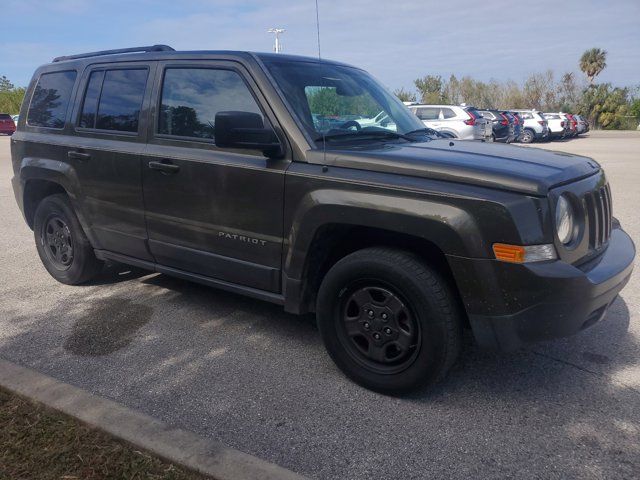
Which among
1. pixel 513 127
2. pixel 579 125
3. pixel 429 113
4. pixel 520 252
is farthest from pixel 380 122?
pixel 579 125

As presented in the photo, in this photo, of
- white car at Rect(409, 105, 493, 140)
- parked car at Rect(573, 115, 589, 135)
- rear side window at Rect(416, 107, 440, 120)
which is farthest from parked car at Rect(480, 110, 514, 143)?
parked car at Rect(573, 115, 589, 135)

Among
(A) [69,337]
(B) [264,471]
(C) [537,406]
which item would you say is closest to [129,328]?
(A) [69,337]

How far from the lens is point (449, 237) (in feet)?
9.57

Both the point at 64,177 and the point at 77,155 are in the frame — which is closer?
the point at 77,155

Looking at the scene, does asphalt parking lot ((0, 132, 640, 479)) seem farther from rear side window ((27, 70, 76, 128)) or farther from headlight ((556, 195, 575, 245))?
rear side window ((27, 70, 76, 128))

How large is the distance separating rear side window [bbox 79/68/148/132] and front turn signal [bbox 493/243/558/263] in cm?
283

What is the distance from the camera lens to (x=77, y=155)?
4.66m

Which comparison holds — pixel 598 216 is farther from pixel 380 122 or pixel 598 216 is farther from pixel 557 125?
pixel 557 125

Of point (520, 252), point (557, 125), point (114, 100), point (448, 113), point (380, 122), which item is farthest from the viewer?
point (557, 125)

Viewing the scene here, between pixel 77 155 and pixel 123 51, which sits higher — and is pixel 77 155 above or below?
below

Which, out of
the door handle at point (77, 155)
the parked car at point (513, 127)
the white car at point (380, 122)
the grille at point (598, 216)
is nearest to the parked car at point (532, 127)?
the parked car at point (513, 127)

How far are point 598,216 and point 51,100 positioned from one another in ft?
14.7

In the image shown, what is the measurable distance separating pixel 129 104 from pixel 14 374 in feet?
6.90

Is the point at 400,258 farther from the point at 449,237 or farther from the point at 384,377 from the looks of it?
the point at 384,377
